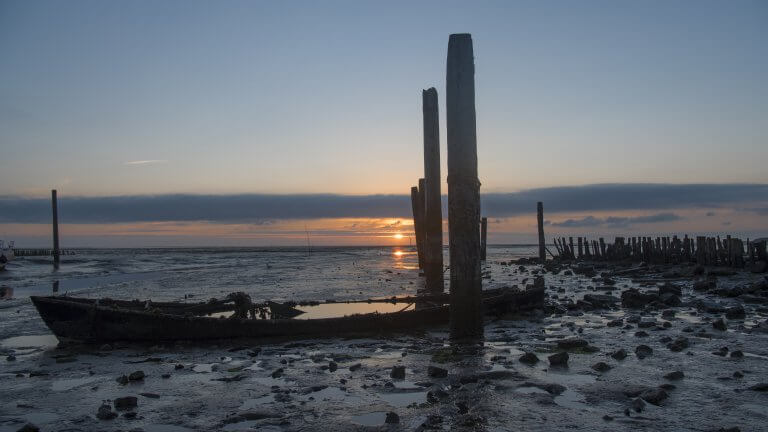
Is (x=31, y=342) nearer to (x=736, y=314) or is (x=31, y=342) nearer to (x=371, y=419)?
(x=371, y=419)

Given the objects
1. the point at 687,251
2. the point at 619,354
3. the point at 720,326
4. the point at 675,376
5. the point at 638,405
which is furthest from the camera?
the point at 687,251

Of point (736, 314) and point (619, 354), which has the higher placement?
point (619, 354)

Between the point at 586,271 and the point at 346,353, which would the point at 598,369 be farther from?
the point at 586,271

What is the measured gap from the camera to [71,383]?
773 cm

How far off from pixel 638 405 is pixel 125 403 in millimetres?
5671

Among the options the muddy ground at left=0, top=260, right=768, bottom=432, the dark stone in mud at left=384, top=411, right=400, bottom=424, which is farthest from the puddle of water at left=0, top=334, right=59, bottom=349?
the dark stone in mud at left=384, top=411, right=400, bottom=424

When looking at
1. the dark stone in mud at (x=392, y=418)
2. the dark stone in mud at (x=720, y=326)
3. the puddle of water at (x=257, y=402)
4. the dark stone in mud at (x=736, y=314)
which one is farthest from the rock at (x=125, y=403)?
the dark stone in mud at (x=736, y=314)

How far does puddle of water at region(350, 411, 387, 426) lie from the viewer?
225 inches

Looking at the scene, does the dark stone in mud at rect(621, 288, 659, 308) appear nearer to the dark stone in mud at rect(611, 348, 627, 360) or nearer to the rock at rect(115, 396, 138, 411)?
the dark stone in mud at rect(611, 348, 627, 360)

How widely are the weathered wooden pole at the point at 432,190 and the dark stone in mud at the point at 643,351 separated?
1043 centimetres

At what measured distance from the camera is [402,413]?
19.5 feet

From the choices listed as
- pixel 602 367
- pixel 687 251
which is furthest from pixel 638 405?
pixel 687 251

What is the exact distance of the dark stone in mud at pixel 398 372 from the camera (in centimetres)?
745

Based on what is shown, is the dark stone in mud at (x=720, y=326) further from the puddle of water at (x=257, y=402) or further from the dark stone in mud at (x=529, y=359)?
the puddle of water at (x=257, y=402)
